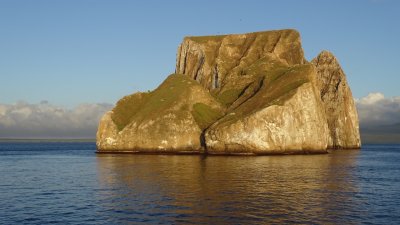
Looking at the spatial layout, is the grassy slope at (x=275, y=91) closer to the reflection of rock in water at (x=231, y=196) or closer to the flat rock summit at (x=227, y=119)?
the flat rock summit at (x=227, y=119)

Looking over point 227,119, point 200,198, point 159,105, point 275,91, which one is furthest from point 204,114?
point 200,198

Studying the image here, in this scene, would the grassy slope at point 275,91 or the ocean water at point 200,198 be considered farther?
the grassy slope at point 275,91

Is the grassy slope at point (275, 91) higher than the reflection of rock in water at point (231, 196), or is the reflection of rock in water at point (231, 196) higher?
the grassy slope at point (275, 91)

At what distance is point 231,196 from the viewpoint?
4872 cm

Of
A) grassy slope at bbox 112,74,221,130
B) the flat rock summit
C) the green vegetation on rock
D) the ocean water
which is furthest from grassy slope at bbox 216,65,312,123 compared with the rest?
the ocean water

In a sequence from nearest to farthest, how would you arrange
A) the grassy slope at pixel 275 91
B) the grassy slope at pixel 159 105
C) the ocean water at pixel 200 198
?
1. the ocean water at pixel 200 198
2. the grassy slope at pixel 275 91
3. the grassy slope at pixel 159 105

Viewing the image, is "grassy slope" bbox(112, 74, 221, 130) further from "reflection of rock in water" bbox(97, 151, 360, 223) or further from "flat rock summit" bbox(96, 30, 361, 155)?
"reflection of rock in water" bbox(97, 151, 360, 223)

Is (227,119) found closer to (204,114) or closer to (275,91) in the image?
(275,91)

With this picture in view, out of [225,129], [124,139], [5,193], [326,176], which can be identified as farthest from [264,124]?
[5,193]

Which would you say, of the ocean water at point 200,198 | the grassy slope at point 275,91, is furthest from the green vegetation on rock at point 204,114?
the ocean water at point 200,198

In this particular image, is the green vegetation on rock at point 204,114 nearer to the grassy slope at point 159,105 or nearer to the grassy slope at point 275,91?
the grassy slope at point 159,105

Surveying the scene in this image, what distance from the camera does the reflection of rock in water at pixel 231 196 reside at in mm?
38406

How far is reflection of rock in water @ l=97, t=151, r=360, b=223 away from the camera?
3841 cm

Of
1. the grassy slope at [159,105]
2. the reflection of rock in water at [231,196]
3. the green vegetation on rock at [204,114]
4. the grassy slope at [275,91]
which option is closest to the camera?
the reflection of rock in water at [231,196]
